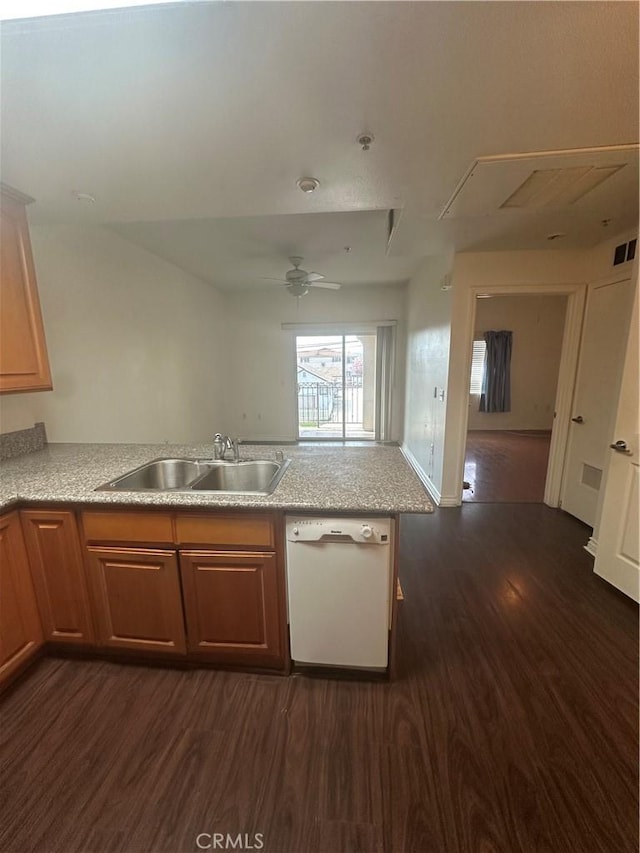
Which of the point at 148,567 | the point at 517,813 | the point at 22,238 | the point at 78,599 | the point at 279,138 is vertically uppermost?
the point at 279,138

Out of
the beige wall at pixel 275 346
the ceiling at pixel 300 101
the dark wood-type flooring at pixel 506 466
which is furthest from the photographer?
the beige wall at pixel 275 346

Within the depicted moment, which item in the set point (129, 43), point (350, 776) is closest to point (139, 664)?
point (350, 776)

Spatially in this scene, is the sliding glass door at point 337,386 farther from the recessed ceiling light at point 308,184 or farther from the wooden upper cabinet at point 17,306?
the wooden upper cabinet at point 17,306

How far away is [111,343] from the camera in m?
2.84

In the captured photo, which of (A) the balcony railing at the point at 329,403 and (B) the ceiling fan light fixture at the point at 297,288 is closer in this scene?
(B) the ceiling fan light fixture at the point at 297,288

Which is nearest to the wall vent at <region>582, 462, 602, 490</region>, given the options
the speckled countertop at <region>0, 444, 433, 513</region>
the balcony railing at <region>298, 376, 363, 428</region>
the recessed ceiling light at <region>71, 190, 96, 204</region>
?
the speckled countertop at <region>0, 444, 433, 513</region>

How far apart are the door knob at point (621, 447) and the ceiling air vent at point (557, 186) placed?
1519 mm

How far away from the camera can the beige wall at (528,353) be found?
260 inches

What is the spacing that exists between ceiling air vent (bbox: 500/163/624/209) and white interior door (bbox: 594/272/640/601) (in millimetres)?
737

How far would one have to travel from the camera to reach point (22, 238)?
1809 mm

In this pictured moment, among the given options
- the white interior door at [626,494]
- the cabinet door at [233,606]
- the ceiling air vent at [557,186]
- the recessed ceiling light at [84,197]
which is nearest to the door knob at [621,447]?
the white interior door at [626,494]

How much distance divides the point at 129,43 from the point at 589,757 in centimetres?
294

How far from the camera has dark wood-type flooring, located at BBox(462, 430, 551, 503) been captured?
12.3 ft

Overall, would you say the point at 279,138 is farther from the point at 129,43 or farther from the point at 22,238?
the point at 22,238
